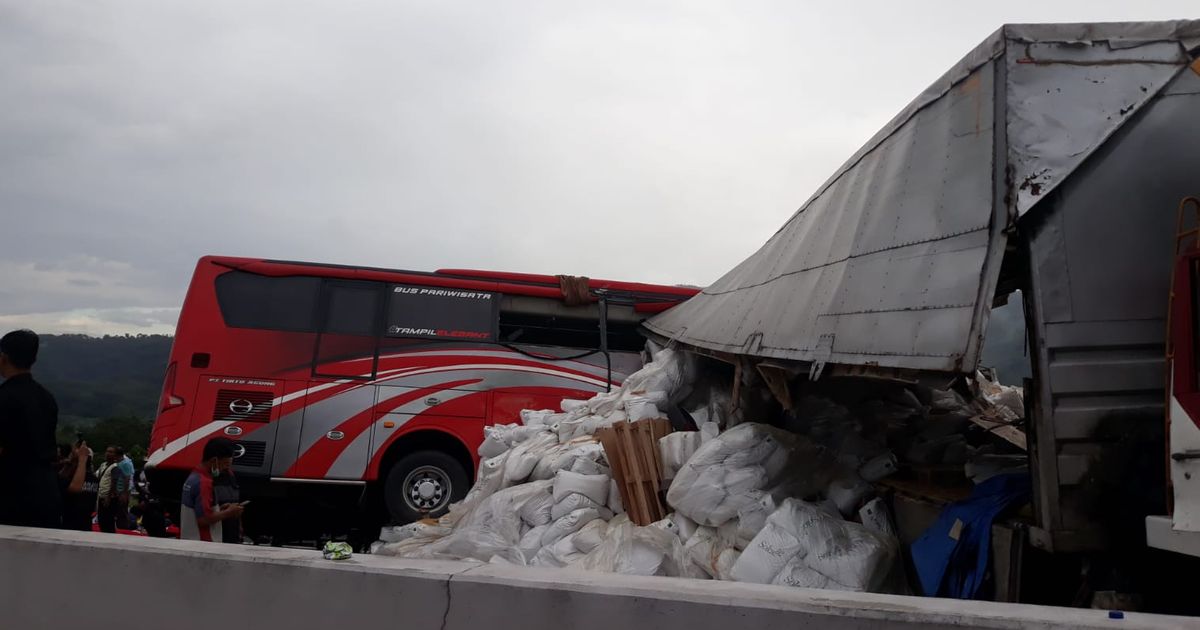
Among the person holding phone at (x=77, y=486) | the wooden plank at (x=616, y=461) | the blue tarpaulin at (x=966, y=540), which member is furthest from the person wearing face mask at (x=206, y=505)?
the blue tarpaulin at (x=966, y=540)

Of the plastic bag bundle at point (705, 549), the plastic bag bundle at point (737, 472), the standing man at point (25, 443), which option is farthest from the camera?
the plastic bag bundle at point (737, 472)

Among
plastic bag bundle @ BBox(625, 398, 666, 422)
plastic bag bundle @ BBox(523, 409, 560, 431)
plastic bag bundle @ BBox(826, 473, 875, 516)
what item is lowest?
plastic bag bundle @ BBox(826, 473, 875, 516)

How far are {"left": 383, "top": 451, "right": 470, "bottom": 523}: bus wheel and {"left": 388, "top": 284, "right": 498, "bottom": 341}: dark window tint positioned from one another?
131cm

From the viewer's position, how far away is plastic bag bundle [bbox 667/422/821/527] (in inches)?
168

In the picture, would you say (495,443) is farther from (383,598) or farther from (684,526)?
(383,598)

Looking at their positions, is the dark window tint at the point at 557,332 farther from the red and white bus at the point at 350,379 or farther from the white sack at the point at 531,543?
the white sack at the point at 531,543

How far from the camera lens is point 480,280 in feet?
29.1

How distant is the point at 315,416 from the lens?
311 inches

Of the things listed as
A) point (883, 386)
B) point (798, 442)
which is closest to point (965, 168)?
point (798, 442)

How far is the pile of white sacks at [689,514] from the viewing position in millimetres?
3678

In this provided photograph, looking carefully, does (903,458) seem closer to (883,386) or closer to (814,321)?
(883,386)

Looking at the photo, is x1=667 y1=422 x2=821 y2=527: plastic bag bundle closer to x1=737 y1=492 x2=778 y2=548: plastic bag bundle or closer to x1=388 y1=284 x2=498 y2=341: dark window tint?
x1=737 y1=492 x2=778 y2=548: plastic bag bundle

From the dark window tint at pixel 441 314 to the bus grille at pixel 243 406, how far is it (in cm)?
144

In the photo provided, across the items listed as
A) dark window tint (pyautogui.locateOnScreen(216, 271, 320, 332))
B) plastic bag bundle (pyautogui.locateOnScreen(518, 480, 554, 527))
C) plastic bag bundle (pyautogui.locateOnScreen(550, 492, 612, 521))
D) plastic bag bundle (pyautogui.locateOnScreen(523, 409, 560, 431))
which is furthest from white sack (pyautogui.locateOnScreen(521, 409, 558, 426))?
dark window tint (pyautogui.locateOnScreen(216, 271, 320, 332))
